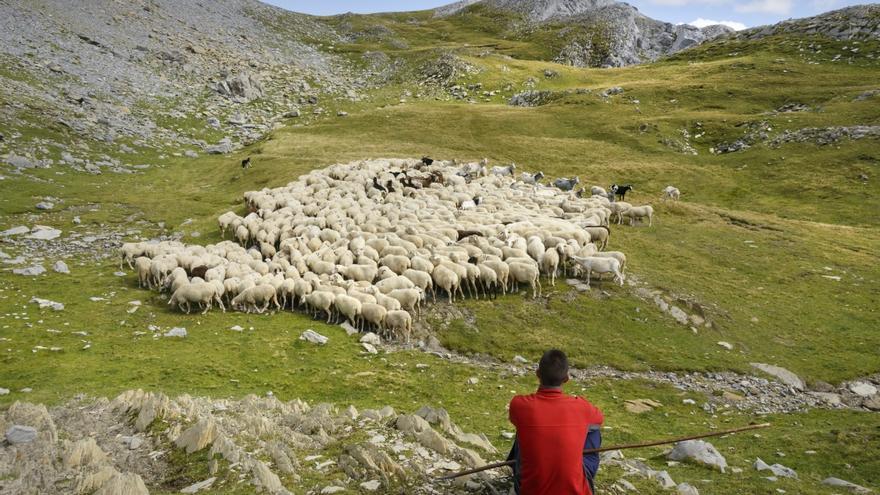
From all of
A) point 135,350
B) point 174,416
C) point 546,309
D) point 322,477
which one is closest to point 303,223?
point 135,350

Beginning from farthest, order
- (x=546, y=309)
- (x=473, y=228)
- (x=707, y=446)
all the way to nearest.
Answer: (x=473, y=228), (x=546, y=309), (x=707, y=446)

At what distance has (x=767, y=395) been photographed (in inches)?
622

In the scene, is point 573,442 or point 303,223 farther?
point 303,223

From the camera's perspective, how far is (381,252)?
22.3 meters

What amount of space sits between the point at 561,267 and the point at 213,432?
16.6 m

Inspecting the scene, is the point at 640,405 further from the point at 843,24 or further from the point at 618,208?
the point at 843,24

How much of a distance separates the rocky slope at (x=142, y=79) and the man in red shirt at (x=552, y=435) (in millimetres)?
43272

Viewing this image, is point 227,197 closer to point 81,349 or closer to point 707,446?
point 81,349

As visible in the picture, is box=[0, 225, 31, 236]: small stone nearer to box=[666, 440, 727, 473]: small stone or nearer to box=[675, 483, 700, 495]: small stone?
box=[666, 440, 727, 473]: small stone

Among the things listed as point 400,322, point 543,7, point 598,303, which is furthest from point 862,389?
point 543,7

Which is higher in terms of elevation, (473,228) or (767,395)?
(473,228)

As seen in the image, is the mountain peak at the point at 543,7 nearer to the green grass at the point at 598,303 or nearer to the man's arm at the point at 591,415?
the green grass at the point at 598,303

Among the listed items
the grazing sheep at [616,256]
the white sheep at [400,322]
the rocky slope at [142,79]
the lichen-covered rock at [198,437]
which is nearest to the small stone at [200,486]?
the lichen-covered rock at [198,437]

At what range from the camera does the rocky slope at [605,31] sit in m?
132
